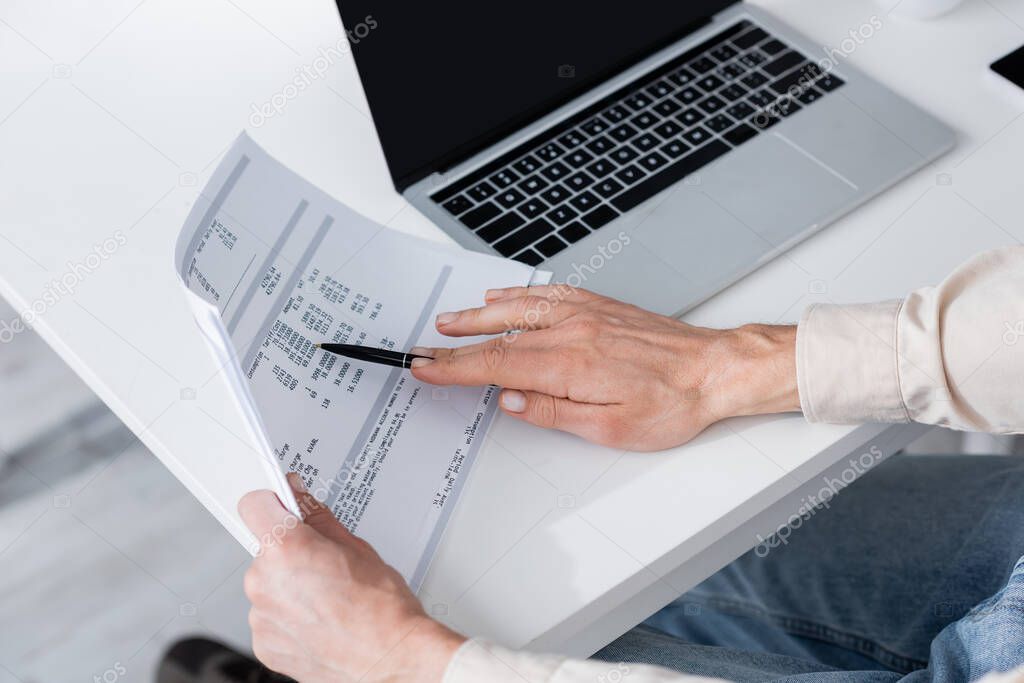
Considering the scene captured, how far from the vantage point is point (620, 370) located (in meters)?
0.87

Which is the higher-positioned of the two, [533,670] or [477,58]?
[477,58]

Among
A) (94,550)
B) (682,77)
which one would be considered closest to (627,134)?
(682,77)

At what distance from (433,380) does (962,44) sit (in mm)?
733

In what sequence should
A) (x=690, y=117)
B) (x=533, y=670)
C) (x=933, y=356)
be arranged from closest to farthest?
(x=533, y=670), (x=933, y=356), (x=690, y=117)

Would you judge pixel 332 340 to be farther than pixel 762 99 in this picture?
No

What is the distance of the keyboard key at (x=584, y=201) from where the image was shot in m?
1.02

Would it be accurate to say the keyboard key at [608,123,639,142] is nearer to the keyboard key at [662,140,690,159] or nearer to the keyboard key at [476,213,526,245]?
the keyboard key at [662,140,690,159]

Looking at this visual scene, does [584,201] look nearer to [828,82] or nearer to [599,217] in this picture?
[599,217]

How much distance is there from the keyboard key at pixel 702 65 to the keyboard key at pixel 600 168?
6.6 inches

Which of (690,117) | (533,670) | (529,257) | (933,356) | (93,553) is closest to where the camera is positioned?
(533,670)

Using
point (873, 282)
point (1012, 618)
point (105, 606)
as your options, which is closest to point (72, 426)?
point (105, 606)

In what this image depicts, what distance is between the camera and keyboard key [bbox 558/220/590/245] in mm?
997

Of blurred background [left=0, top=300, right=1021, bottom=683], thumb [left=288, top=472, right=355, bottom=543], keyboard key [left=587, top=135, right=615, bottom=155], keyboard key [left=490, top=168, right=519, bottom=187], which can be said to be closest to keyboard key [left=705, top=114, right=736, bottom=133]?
keyboard key [left=587, top=135, right=615, bottom=155]

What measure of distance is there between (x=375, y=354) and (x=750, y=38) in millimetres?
586
